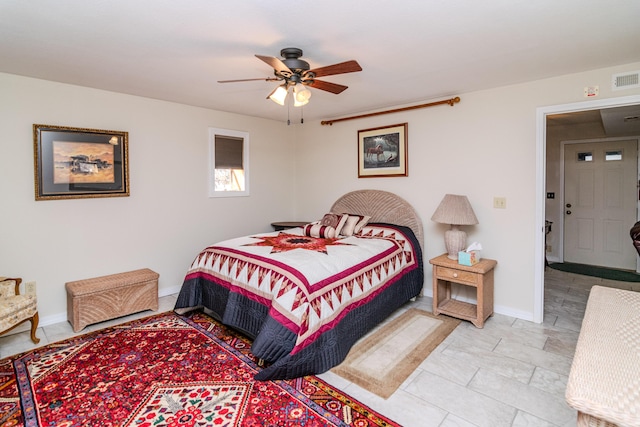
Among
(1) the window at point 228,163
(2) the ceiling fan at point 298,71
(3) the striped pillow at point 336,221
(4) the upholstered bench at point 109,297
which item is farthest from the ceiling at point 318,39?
(4) the upholstered bench at point 109,297

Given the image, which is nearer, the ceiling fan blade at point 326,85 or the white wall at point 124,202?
the ceiling fan blade at point 326,85

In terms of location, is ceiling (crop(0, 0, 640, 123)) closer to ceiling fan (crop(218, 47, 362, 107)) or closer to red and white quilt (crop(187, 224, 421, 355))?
ceiling fan (crop(218, 47, 362, 107))

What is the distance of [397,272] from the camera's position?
3.48 metres

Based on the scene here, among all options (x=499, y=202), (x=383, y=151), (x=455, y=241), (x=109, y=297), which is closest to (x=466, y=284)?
(x=455, y=241)

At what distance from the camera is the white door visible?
5023 millimetres

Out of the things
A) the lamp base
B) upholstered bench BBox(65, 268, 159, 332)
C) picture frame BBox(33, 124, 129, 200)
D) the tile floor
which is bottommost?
the tile floor

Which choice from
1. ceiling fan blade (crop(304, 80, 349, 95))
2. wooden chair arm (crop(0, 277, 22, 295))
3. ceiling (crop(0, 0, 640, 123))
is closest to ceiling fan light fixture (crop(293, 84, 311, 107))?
ceiling fan blade (crop(304, 80, 349, 95))

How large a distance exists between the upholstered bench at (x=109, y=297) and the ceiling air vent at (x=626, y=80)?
15.4 ft

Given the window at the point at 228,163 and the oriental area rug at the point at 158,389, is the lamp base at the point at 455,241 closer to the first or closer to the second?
the oriental area rug at the point at 158,389

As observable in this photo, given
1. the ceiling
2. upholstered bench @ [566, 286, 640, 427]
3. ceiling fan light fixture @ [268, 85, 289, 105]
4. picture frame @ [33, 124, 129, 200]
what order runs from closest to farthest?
1. upholstered bench @ [566, 286, 640, 427]
2. the ceiling
3. ceiling fan light fixture @ [268, 85, 289, 105]
4. picture frame @ [33, 124, 129, 200]

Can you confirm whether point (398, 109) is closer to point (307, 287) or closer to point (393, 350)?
point (307, 287)

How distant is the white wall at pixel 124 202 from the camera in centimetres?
308

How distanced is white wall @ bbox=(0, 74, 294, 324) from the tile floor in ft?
2.20

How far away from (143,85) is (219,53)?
1290 millimetres
